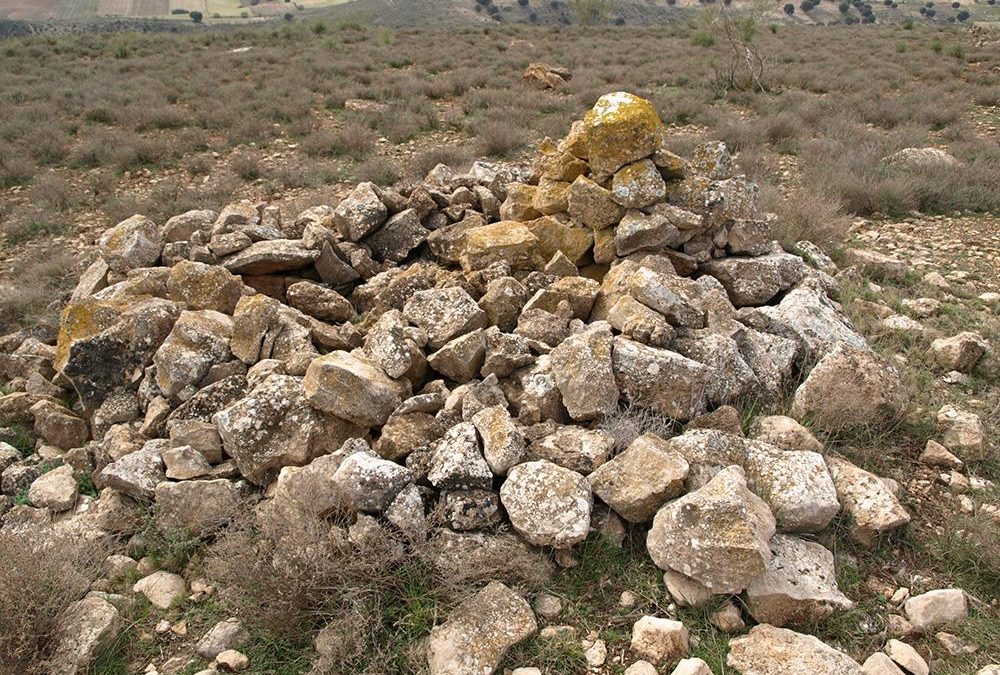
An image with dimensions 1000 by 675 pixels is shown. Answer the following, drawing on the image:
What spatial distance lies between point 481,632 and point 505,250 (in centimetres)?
316

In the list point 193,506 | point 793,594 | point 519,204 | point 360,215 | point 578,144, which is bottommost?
point 193,506

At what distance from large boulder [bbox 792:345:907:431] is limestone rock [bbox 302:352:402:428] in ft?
8.68

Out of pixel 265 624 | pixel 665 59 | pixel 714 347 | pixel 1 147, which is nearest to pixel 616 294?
pixel 714 347

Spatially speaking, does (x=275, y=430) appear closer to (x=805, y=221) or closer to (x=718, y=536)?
(x=718, y=536)

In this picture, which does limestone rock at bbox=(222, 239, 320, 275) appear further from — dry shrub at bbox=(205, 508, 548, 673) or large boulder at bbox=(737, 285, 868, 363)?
large boulder at bbox=(737, 285, 868, 363)

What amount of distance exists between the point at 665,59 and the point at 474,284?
18499 millimetres

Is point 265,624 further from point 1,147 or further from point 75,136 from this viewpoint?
point 75,136

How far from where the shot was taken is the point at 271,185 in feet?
33.1

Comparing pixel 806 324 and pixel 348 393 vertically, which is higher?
pixel 806 324

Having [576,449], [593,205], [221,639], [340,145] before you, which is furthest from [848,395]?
[340,145]

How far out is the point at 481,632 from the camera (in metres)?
2.82

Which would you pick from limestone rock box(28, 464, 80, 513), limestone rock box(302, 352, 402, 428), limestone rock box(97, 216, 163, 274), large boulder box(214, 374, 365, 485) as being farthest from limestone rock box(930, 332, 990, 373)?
limestone rock box(97, 216, 163, 274)

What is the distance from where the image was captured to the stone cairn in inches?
123

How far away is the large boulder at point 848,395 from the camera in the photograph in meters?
3.90
